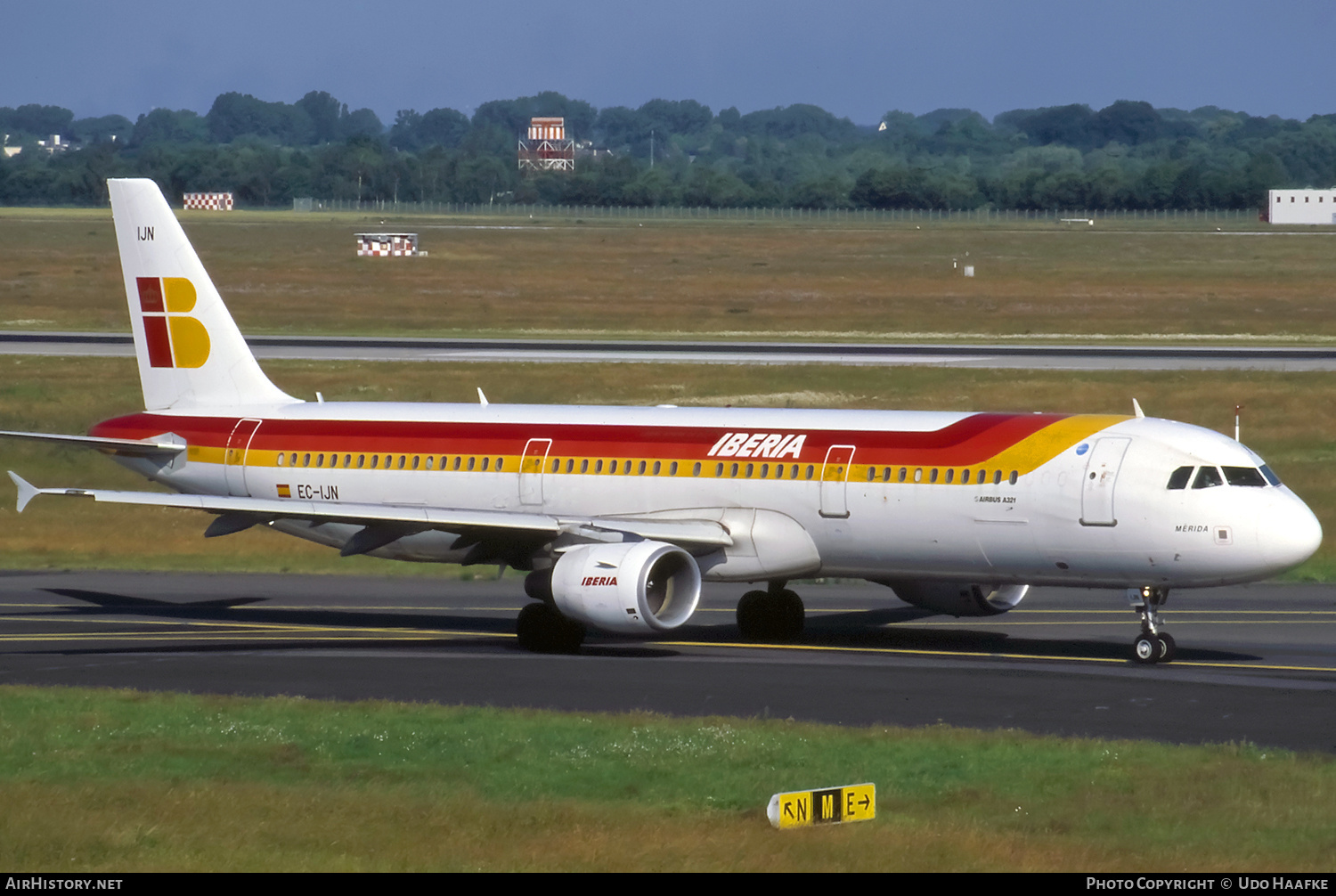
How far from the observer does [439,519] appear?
34.0 metres

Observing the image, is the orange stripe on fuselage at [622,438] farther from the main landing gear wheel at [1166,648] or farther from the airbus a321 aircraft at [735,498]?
the main landing gear wheel at [1166,648]

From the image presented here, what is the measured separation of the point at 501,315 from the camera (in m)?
108

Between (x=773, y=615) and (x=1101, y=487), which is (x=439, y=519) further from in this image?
(x=1101, y=487)

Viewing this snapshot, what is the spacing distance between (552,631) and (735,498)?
4.11 m

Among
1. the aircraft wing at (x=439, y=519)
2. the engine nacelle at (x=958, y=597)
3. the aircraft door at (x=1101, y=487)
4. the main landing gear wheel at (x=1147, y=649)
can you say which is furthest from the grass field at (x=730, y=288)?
the main landing gear wheel at (x=1147, y=649)

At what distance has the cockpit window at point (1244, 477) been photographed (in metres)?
31.2

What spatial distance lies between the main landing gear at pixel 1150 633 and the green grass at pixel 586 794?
26.1ft

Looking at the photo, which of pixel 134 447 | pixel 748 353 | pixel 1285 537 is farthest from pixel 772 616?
pixel 748 353

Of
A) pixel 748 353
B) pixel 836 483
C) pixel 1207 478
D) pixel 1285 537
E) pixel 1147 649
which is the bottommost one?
pixel 1147 649

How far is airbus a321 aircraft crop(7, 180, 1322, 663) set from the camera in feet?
103

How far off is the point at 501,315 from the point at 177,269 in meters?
67.1

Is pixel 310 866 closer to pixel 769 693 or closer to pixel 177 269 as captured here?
pixel 769 693

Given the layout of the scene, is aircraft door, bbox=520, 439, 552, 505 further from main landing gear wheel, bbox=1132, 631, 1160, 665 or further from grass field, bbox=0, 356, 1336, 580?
grass field, bbox=0, 356, 1336, 580
